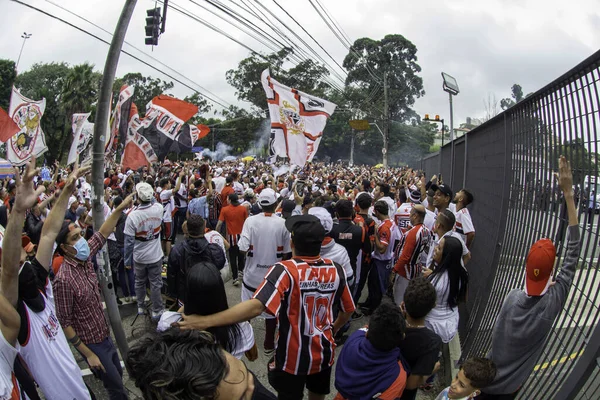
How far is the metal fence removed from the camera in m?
2.45

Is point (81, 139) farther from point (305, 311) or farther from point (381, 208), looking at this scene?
point (305, 311)

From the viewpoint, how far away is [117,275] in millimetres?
6965

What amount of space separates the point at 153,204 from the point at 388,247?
11.2 ft

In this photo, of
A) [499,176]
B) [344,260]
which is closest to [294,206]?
[344,260]

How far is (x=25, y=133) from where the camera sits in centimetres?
869

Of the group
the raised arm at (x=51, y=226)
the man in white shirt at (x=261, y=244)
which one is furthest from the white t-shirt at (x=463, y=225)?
the raised arm at (x=51, y=226)

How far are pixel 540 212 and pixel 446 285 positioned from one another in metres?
1.07

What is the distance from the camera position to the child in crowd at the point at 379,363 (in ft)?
8.51

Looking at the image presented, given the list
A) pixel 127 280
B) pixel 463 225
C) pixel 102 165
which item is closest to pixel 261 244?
pixel 102 165

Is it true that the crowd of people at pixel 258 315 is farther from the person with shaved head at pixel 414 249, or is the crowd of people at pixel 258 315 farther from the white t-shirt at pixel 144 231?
the white t-shirt at pixel 144 231

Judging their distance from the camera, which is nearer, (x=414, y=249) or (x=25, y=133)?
(x=414, y=249)

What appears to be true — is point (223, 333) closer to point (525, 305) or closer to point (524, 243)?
point (525, 305)

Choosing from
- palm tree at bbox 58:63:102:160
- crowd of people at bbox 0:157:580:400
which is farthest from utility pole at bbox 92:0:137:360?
palm tree at bbox 58:63:102:160

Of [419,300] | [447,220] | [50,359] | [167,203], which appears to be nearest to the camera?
[50,359]
